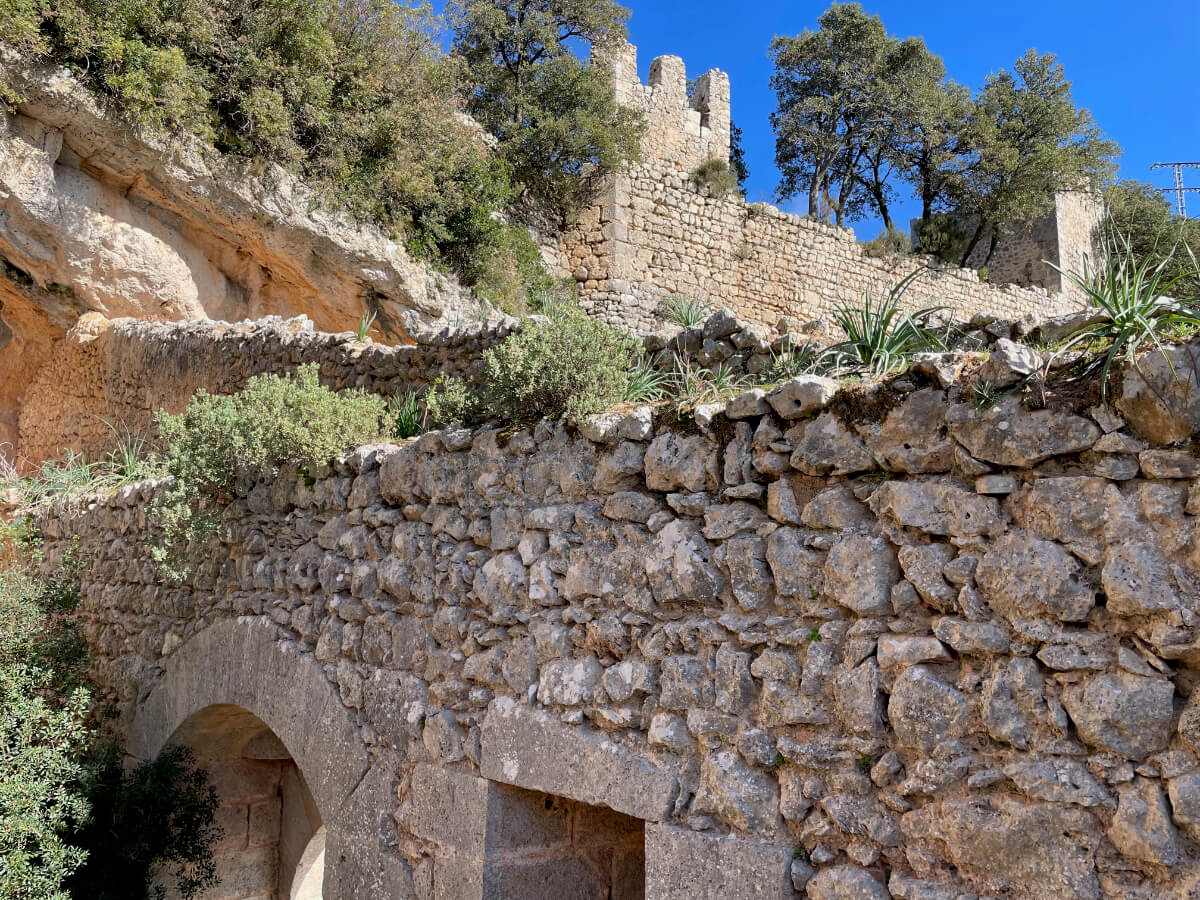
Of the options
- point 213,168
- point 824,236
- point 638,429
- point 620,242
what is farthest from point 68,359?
point 824,236

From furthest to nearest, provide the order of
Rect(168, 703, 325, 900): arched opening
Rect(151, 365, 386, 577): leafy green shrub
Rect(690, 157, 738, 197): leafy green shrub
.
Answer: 1. Rect(690, 157, 738, 197): leafy green shrub
2. Rect(168, 703, 325, 900): arched opening
3. Rect(151, 365, 386, 577): leafy green shrub

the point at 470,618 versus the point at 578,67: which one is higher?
the point at 578,67

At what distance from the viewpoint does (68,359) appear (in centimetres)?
1080

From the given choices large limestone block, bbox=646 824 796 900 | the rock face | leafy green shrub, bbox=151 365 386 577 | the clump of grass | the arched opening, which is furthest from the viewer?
the rock face

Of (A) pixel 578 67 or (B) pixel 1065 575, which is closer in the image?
(B) pixel 1065 575

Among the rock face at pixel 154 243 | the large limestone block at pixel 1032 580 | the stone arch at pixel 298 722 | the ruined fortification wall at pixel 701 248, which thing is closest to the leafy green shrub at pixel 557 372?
the large limestone block at pixel 1032 580

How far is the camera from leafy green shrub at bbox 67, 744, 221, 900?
17.4 feet

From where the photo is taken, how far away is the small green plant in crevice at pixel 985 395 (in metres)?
2.24

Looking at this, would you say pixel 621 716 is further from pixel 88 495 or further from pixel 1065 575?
pixel 88 495

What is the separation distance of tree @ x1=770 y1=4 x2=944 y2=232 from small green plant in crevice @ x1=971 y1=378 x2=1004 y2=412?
17.8m

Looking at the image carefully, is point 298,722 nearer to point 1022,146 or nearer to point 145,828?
point 145,828

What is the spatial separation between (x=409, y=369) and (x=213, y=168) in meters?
4.93

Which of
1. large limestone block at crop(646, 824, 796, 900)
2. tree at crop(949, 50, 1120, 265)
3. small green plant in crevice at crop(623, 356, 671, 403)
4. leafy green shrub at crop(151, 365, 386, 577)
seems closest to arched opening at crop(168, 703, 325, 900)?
leafy green shrub at crop(151, 365, 386, 577)

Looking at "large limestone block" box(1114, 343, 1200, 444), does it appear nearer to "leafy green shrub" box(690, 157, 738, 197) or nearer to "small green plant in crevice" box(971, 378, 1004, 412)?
"small green plant in crevice" box(971, 378, 1004, 412)
